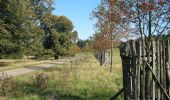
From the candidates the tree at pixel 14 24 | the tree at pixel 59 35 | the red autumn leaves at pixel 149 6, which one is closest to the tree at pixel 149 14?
the red autumn leaves at pixel 149 6

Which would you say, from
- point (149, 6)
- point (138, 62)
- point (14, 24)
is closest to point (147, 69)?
point (138, 62)

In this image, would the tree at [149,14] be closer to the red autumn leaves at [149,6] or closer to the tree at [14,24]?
the red autumn leaves at [149,6]

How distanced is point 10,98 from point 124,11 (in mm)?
6441

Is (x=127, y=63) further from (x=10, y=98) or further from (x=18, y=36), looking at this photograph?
(x=18, y=36)

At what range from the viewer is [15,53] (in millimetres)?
49875

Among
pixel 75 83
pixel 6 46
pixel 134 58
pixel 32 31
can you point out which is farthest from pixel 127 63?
pixel 32 31

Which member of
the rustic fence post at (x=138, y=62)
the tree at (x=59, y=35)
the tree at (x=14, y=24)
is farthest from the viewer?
the tree at (x=59, y=35)

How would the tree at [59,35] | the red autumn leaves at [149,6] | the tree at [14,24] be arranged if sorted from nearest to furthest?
the red autumn leaves at [149,6] < the tree at [14,24] < the tree at [59,35]

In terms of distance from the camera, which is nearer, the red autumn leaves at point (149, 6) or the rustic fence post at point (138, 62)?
the rustic fence post at point (138, 62)

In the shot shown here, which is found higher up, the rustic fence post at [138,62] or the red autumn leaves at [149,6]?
the red autumn leaves at [149,6]

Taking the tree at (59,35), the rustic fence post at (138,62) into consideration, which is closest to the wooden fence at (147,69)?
the rustic fence post at (138,62)

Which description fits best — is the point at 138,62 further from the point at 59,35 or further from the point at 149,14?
the point at 59,35

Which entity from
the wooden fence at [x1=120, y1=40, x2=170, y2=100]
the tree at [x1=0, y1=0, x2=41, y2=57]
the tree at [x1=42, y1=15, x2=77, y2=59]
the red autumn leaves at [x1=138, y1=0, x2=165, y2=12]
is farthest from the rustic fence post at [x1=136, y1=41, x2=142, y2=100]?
the tree at [x1=42, y1=15, x2=77, y2=59]

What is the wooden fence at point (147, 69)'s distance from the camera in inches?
465
